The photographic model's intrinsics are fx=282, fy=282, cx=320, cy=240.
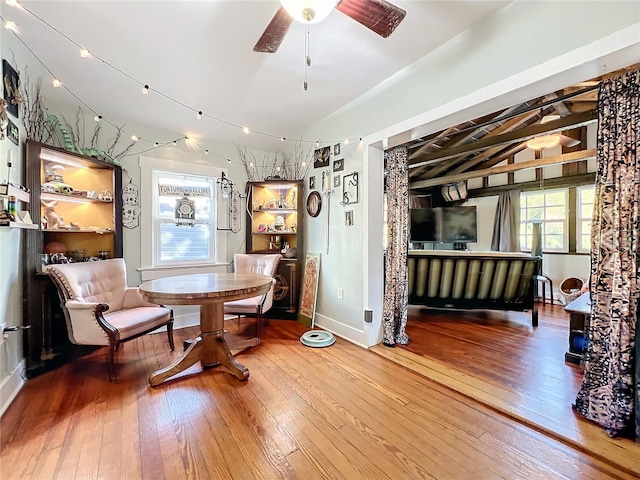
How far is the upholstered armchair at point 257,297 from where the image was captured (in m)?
3.09

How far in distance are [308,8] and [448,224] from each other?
6.12m

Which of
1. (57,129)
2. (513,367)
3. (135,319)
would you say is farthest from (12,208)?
(513,367)

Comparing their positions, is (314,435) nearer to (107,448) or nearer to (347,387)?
(347,387)

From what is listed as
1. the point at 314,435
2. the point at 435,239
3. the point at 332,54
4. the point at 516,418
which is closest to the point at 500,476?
the point at 516,418

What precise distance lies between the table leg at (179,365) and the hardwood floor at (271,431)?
69 millimetres

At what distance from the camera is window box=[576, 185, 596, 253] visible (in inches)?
202

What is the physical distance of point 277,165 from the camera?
449cm

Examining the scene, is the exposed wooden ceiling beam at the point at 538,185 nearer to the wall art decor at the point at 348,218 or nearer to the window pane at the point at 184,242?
the wall art decor at the point at 348,218

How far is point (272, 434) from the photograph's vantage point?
1.65m

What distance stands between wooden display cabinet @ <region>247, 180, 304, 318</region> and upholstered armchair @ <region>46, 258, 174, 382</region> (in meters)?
1.50

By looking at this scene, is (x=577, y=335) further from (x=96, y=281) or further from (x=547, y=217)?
(x=96, y=281)

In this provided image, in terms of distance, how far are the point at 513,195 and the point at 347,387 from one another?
5.96 meters

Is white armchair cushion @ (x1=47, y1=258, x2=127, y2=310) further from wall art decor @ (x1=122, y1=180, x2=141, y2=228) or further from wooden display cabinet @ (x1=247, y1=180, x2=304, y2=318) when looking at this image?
wooden display cabinet @ (x1=247, y1=180, x2=304, y2=318)

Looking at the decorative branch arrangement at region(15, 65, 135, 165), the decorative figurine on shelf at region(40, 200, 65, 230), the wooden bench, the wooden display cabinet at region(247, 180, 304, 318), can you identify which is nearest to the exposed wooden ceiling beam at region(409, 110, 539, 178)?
the wooden bench
